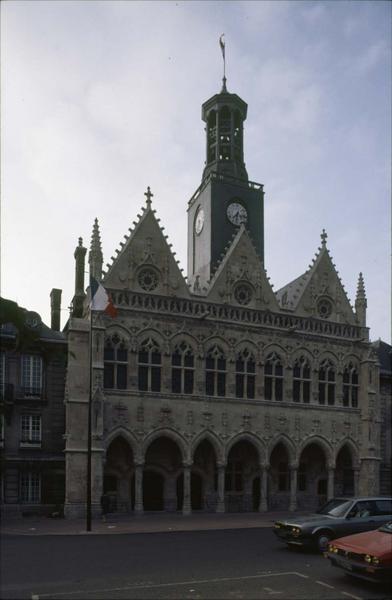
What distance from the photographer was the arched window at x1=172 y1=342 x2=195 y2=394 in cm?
3547

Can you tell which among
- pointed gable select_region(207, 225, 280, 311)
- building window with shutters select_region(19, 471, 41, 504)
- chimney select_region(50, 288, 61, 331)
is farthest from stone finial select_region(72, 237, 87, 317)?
building window with shutters select_region(19, 471, 41, 504)

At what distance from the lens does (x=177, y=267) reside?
36531mm

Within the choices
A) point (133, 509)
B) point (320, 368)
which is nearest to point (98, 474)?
point (133, 509)

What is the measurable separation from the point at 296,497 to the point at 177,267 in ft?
50.6

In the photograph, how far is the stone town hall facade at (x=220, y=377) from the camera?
110 feet

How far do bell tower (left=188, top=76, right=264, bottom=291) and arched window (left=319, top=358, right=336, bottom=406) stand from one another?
844cm

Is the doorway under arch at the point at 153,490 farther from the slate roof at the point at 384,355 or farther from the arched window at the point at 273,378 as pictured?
the slate roof at the point at 384,355

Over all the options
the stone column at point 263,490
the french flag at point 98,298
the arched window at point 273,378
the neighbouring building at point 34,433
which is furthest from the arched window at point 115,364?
the stone column at point 263,490

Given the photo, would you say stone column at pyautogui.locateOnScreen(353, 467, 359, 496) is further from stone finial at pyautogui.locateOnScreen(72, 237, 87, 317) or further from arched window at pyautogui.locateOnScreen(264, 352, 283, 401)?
stone finial at pyautogui.locateOnScreen(72, 237, 87, 317)

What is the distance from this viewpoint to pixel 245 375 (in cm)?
3750

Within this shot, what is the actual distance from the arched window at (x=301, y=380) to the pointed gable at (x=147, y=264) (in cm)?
862

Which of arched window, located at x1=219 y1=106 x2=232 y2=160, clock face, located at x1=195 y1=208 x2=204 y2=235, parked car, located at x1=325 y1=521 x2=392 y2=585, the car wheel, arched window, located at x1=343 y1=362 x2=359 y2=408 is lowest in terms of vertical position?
the car wheel

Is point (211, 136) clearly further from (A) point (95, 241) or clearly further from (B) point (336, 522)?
(B) point (336, 522)

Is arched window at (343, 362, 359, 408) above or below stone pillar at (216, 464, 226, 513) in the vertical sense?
above
